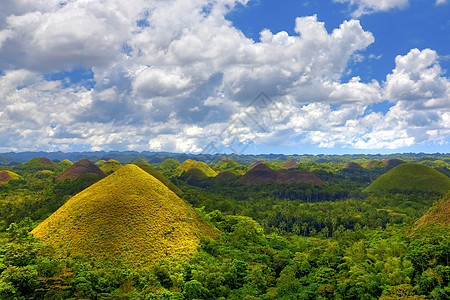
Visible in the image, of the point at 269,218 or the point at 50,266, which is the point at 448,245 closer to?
the point at 50,266

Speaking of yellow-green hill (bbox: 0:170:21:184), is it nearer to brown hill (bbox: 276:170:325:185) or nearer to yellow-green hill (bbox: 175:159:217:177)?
yellow-green hill (bbox: 175:159:217:177)

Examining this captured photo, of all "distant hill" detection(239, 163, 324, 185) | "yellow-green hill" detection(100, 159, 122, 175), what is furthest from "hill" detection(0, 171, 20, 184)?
"distant hill" detection(239, 163, 324, 185)

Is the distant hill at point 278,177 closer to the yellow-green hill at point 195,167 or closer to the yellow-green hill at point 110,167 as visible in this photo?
the yellow-green hill at point 195,167

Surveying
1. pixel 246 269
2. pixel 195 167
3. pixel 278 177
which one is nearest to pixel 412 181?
pixel 278 177

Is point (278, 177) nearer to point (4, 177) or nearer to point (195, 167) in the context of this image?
point (195, 167)

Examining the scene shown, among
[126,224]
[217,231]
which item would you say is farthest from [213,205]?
[126,224]

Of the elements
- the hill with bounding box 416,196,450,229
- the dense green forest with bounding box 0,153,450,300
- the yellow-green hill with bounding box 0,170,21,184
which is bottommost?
the yellow-green hill with bounding box 0,170,21,184
